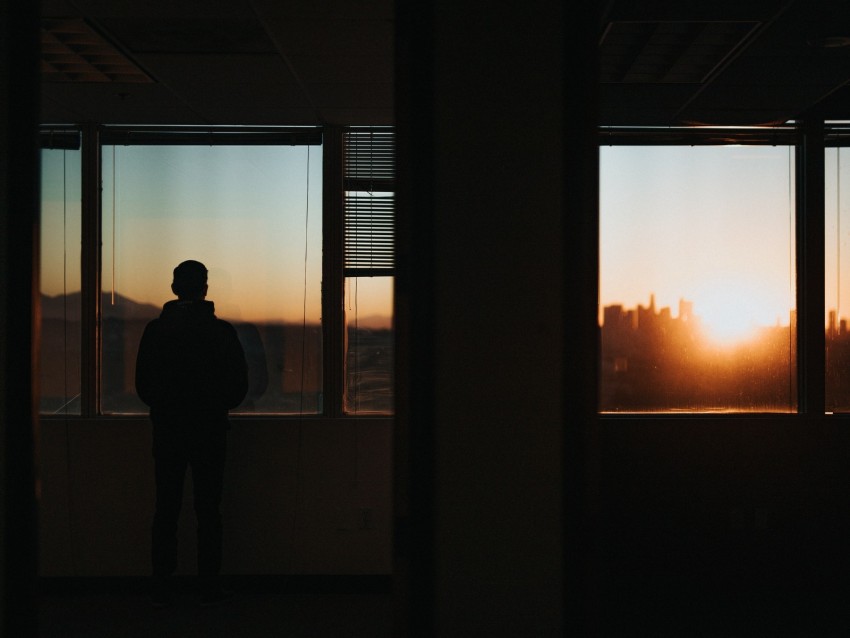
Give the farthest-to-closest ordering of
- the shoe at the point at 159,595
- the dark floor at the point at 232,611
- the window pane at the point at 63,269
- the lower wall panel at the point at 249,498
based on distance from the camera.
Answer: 1. the window pane at the point at 63,269
2. the lower wall panel at the point at 249,498
3. the shoe at the point at 159,595
4. the dark floor at the point at 232,611

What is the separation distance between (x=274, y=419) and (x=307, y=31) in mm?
2143

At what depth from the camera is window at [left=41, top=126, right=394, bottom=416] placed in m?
4.14

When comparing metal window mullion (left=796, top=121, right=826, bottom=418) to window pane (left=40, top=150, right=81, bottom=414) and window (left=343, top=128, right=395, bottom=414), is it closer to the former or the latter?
window (left=343, top=128, right=395, bottom=414)

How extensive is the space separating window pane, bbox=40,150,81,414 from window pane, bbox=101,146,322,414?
162 millimetres

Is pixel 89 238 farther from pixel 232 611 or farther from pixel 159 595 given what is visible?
pixel 232 611

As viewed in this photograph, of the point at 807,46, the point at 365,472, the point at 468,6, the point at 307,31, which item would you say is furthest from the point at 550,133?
the point at 365,472

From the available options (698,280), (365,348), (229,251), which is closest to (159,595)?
(365,348)

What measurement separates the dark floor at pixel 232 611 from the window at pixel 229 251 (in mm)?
972

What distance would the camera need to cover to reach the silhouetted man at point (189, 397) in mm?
3447

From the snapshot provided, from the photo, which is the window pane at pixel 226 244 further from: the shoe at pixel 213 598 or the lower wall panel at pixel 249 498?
the shoe at pixel 213 598

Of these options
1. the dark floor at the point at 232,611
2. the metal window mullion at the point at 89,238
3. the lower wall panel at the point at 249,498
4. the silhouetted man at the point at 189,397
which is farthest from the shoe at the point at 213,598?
the metal window mullion at the point at 89,238

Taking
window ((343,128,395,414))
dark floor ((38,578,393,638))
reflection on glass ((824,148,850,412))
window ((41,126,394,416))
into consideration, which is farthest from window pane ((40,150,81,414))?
reflection on glass ((824,148,850,412))

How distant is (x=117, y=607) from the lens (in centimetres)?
373

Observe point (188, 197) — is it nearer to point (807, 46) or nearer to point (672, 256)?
point (672, 256)
